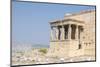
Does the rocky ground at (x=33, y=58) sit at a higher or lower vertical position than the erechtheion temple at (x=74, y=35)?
lower

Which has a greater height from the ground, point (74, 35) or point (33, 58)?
point (74, 35)

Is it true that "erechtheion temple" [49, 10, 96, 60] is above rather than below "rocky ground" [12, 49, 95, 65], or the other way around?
above

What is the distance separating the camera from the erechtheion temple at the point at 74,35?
9.56 ft

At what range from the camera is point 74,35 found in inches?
119

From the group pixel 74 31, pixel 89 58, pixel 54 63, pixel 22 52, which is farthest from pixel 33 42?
pixel 89 58

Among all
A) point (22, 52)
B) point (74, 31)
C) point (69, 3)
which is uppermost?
point (69, 3)

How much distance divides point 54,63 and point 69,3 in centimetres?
81

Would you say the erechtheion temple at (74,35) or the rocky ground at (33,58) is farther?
the erechtheion temple at (74,35)

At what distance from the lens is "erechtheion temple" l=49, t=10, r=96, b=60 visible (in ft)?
9.56

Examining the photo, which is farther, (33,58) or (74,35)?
(74,35)

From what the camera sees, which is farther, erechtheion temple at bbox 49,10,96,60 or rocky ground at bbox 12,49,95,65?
erechtheion temple at bbox 49,10,96,60

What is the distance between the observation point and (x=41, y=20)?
2.86m

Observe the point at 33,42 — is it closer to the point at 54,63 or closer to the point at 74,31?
the point at 54,63
